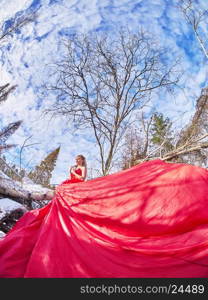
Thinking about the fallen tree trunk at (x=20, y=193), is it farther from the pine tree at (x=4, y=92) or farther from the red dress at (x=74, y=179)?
the pine tree at (x=4, y=92)

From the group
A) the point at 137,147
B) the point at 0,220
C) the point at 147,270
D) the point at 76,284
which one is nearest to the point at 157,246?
the point at 147,270

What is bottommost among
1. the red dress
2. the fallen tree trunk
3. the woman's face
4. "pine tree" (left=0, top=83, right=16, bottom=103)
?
the fallen tree trunk

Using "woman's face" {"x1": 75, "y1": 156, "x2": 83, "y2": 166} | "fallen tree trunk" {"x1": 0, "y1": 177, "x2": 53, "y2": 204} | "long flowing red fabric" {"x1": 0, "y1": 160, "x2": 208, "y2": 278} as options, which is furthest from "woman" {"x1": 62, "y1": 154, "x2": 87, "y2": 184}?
"long flowing red fabric" {"x1": 0, "y1": 160, "x2": 208, "y2": 278}

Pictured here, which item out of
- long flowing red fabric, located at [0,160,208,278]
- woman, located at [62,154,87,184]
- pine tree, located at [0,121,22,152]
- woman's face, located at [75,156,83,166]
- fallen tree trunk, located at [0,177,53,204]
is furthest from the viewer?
pine tree, located at [0,121,22,152]

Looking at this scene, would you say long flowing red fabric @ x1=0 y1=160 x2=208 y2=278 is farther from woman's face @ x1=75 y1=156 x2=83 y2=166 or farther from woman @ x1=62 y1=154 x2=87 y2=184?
woman's face @ x1=75 y1=156 x2=83 y2=166

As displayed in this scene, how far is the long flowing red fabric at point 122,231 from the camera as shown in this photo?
3221mm

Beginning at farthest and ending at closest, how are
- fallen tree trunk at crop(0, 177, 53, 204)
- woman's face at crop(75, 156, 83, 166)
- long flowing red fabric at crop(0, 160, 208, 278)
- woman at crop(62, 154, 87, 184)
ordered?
woman's face at crop(75, 156, 83, 166) → woman at crop(62, 154, 87, 184) → fallen tree trunk at crop(0, 177, 53, 204) → long flowing red fabric at crop(0, 160, 208, 278)

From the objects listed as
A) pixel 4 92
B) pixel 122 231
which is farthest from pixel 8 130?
pixel 122 231

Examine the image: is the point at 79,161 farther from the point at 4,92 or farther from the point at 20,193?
the point at 4,92

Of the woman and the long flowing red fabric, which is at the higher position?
the woman

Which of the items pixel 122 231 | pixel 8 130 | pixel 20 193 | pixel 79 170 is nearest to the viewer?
pixel 122 231

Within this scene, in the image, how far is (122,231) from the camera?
3.83 m

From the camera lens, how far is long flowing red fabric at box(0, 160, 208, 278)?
3.22 metres

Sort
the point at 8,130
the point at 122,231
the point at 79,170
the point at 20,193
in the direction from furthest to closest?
the point at 8,130, the point at 79,170, the point at 20,193, the point at 122,231
